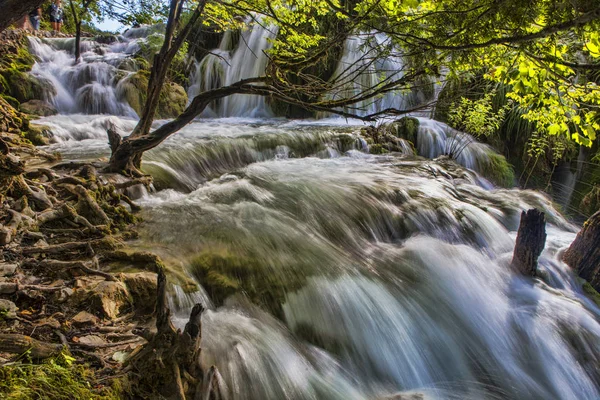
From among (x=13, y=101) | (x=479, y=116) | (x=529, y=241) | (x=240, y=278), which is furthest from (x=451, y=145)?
(x=13, y=101)

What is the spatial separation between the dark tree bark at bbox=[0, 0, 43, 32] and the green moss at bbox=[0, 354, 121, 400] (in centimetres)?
167

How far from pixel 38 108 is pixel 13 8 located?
9.63m

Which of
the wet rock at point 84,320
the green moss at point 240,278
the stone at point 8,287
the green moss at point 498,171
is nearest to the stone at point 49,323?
the wet rock at point 84,320

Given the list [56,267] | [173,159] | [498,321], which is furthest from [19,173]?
[498,321]

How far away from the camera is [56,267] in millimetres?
2838

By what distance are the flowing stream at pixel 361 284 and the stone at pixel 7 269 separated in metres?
1.11

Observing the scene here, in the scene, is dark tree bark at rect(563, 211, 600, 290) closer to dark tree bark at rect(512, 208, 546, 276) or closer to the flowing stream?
the flowing stream

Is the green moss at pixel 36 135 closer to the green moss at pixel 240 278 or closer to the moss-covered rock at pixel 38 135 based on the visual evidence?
the moss-covered rock at pixel 38 135

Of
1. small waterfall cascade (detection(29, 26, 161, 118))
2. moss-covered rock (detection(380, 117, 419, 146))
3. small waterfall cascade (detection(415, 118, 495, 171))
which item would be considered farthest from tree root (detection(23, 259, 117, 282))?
small waterfall cascade (detection(29, 26, 161, 118))

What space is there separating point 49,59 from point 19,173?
38.4ft

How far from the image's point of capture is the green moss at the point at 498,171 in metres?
9.75

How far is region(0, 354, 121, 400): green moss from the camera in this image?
170 centimetres

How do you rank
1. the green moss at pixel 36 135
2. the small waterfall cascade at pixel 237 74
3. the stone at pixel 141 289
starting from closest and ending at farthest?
the stone at pixel 141 289
the green moss at pixel 36 135
the small waterfall cascade at pixel 237 74

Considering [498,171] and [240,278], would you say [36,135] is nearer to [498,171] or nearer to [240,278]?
[240,278]
